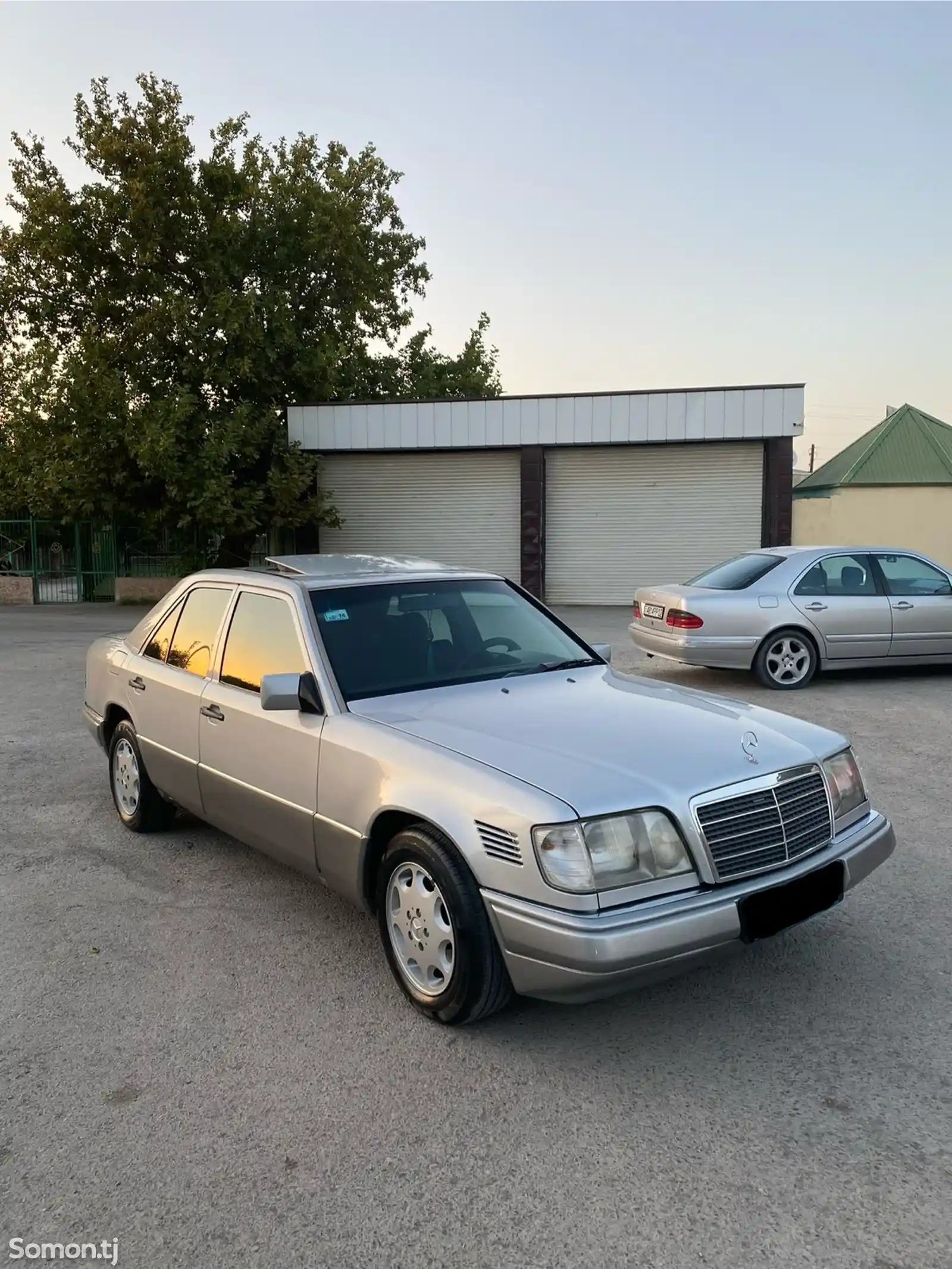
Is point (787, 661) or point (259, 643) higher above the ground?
point (259, 643)

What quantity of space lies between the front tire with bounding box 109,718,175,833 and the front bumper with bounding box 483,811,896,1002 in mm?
2871

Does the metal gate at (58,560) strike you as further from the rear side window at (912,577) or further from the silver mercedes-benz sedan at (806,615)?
the rear side window at (912,577)

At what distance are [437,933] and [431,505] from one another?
1885 cm

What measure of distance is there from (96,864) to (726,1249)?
12.0 ft

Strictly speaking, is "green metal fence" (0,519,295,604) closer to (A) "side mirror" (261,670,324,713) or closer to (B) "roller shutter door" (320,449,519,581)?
(B) "roller shutter door" (320,449,519,581)

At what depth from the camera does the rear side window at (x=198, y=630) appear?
15.5ft

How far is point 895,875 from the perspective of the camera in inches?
178

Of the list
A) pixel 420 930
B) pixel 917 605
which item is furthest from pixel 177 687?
Answer: pixel 917 605

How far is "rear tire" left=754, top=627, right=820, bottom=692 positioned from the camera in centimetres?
952

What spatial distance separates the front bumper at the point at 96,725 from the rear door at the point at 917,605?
760 cm

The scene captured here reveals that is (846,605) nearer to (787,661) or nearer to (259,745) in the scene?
(787,661)

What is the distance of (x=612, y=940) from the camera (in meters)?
2.73

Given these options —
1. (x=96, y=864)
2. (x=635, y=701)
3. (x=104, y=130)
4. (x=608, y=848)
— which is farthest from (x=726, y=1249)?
(x=104, y=130)

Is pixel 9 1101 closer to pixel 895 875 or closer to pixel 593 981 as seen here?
pixel 593 981
